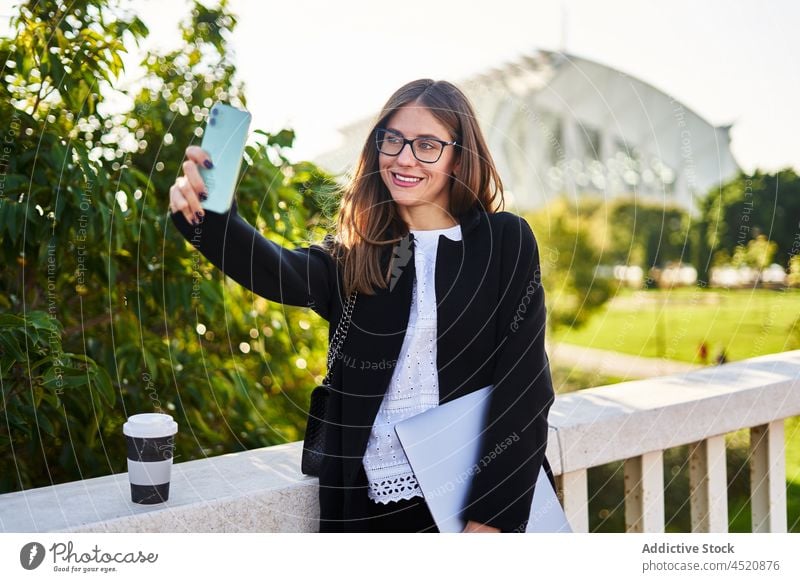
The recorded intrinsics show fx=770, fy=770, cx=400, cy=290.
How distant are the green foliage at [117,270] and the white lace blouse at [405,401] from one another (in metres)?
0.41

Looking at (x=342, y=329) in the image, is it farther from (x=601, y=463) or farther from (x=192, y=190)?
(x=601, y=463)

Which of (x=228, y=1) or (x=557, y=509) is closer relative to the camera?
(x=557, y=509)

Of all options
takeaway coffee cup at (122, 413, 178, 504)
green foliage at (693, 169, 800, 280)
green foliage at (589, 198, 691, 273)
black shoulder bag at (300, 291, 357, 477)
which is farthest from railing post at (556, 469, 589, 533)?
green foliage at (589, 198, 691, 273)

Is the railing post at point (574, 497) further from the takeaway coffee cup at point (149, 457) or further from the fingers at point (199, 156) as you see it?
the fingers at point (199, 156)

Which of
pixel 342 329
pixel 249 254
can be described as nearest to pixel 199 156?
pixel 249 254

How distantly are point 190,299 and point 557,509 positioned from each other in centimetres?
73

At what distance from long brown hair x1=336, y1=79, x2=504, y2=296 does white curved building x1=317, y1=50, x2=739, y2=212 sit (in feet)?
0.26

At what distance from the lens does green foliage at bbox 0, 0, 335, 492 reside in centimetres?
120

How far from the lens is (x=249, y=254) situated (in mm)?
985

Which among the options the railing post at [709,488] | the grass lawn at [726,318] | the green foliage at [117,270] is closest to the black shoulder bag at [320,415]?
the green foliage at [117,270]

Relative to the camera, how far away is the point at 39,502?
98 centimetres
